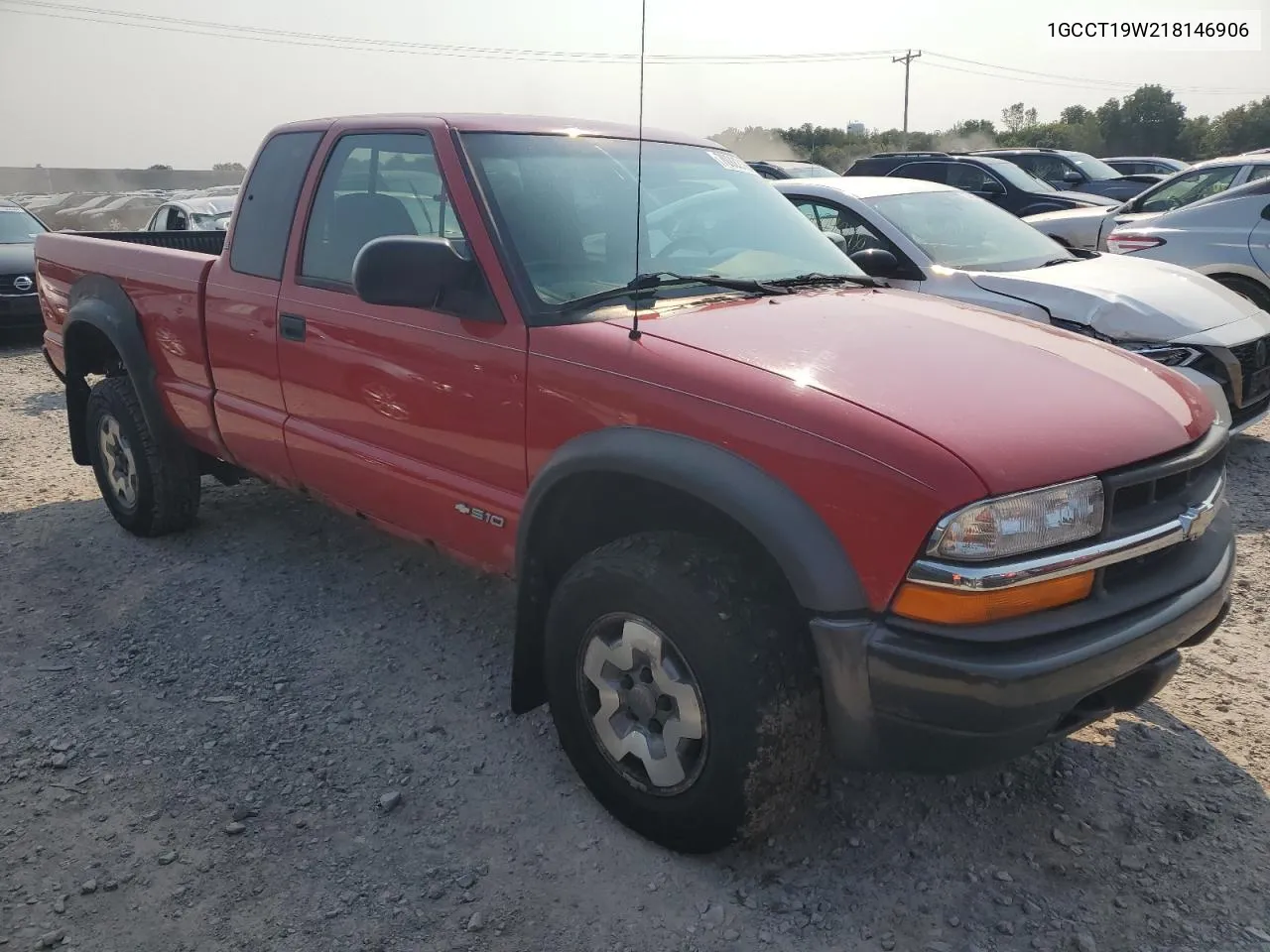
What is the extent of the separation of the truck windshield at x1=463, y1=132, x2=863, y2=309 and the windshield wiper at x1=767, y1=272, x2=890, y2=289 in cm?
3

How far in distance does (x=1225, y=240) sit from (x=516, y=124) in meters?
6.65

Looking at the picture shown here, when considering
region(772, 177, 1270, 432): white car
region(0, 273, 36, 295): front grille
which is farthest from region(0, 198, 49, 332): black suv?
region(772, 177, 1270, 432): white car

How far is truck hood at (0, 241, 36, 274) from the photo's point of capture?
10742 millimetres

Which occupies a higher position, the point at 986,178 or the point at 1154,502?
the point at 986,178

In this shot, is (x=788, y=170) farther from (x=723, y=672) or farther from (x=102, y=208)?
(x=102, y=208)

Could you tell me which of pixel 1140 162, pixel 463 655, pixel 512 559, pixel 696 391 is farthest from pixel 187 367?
pixel 1140 162

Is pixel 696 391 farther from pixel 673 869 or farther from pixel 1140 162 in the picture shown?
pixel 1140 162

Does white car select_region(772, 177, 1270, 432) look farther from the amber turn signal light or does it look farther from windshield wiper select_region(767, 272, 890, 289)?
the amber turn signal light

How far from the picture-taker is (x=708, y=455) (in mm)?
2381

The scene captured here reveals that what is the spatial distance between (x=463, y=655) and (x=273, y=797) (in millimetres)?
978

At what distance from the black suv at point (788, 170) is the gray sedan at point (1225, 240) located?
206 inches

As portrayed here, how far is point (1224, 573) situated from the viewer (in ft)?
8.50

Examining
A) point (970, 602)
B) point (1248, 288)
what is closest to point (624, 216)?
point (970, 602)

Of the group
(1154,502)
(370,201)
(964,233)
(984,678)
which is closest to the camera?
(984,678)
